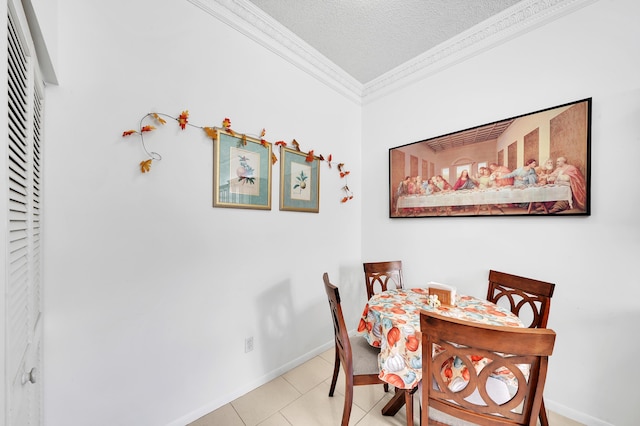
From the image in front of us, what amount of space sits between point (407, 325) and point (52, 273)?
176 centimetres

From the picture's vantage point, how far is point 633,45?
1.47 m

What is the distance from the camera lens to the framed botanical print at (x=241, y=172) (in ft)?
5.65

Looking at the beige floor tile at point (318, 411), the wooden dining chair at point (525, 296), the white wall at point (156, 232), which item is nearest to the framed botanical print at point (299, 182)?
the white wall at point (156, 232)

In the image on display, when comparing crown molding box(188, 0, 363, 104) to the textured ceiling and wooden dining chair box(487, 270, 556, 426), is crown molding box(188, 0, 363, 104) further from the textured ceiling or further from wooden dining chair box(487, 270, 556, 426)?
wooden dining chair box(487, 270, 556, 426)

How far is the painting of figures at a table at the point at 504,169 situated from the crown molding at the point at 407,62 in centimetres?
65

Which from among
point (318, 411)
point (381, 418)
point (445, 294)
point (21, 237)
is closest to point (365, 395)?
point (381, 418)

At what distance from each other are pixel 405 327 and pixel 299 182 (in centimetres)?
147

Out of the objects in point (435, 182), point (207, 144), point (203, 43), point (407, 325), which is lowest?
point (407, 325)

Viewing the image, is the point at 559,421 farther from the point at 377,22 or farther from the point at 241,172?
the point at 377,22

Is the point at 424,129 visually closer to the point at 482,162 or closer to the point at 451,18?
the point at 482,162

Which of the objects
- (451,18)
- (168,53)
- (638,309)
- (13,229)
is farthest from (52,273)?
(638,309)

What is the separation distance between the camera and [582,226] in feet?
5.31

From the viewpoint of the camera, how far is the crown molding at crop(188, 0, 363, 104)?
174 centimetres

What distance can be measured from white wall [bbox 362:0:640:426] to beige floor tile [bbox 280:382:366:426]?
52.5 inches
